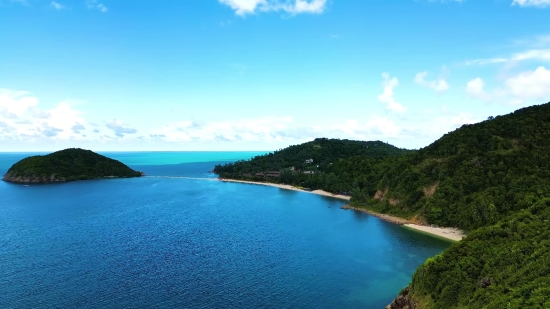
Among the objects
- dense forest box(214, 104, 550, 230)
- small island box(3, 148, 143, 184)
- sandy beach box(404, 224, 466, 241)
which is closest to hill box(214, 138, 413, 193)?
dense forest box(214, 104, 550, 230)

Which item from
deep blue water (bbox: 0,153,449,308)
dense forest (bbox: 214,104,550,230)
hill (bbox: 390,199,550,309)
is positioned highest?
dense forest (bbox: 214,104,550,230)

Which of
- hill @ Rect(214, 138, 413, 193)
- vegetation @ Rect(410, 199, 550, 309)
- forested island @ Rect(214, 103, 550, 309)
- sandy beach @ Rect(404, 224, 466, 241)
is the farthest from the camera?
hill @ Rect(214, 138, 413, 193)

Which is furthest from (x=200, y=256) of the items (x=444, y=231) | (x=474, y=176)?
(x=474, y=176)

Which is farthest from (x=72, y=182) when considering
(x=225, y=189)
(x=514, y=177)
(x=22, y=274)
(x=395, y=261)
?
(x=514, y=177)

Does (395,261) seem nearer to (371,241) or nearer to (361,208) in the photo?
(371,241)

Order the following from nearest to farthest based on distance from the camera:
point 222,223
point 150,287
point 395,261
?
point 150,287 < point 395,261 < point 222,223

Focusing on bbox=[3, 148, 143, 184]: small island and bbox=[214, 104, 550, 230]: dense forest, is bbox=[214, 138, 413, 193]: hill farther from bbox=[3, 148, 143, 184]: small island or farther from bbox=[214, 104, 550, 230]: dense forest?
bbox=[3, 148, 143, 184]: small island

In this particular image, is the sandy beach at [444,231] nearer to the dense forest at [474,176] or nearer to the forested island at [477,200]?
the dense forest at [474,176]
